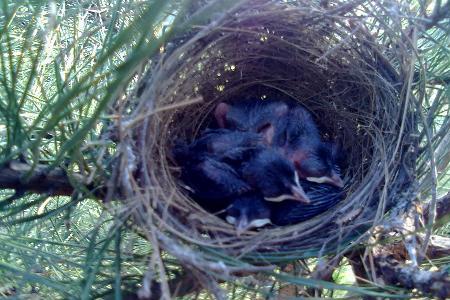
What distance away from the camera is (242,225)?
978 millimetres

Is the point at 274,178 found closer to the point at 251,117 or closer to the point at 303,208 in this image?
the point at 303,208

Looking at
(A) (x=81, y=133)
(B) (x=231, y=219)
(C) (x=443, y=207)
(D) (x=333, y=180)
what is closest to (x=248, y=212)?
(B) (x=231, y=219)

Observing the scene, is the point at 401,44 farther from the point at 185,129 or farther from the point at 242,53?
the point at 185,129

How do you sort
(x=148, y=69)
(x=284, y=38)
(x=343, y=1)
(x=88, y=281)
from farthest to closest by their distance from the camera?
(x=284, y=38), (x=343, y=1), (x=148, y=69), (x=88, y=281)

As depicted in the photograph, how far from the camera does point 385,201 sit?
915 mm

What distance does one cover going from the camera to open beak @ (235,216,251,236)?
36.7 inches

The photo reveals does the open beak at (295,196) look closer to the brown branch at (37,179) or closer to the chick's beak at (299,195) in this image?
the chick's beak at (299,195)

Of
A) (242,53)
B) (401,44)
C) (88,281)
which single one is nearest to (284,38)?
(242,53)

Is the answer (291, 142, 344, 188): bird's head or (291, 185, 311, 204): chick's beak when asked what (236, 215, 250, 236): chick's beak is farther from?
(291, 142, 344, 188): bird's head

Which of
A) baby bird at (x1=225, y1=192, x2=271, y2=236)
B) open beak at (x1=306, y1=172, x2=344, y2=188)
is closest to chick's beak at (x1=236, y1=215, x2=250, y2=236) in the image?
baby bird at (x1=225, y1=192, x2=271, y2=236)

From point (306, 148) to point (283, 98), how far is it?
18 cm

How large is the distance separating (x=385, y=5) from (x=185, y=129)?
0.51 m

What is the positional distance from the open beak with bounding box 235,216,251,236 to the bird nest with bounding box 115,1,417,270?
0.06 feet

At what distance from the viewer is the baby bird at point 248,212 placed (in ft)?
3.30
